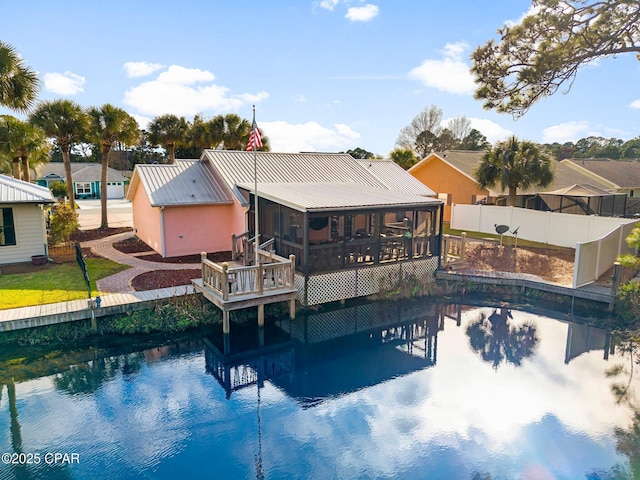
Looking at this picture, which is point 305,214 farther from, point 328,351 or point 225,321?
point 328,351

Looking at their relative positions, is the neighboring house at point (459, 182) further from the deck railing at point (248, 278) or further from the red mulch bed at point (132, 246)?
the red mulch bed at point (132, 246)

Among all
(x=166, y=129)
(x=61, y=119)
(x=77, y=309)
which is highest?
(x=166, y=129)

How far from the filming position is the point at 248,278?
12.0 metres

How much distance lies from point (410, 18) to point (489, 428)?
44.7ft

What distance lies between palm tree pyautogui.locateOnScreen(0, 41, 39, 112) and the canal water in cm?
868

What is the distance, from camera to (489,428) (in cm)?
816

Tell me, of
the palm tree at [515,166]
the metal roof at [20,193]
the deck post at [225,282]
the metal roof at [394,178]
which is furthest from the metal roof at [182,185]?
the palm tree at [515,166]

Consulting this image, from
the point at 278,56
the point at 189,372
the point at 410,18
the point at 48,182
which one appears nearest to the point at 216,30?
the point at 278,56

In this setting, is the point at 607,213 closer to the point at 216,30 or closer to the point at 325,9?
the point at 325,9

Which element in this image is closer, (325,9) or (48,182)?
(325,9)

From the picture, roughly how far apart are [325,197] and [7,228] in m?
11.7

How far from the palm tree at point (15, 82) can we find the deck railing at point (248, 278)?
837cm

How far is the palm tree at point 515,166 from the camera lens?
882 inches

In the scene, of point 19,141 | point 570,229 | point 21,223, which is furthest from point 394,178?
point 19,141
